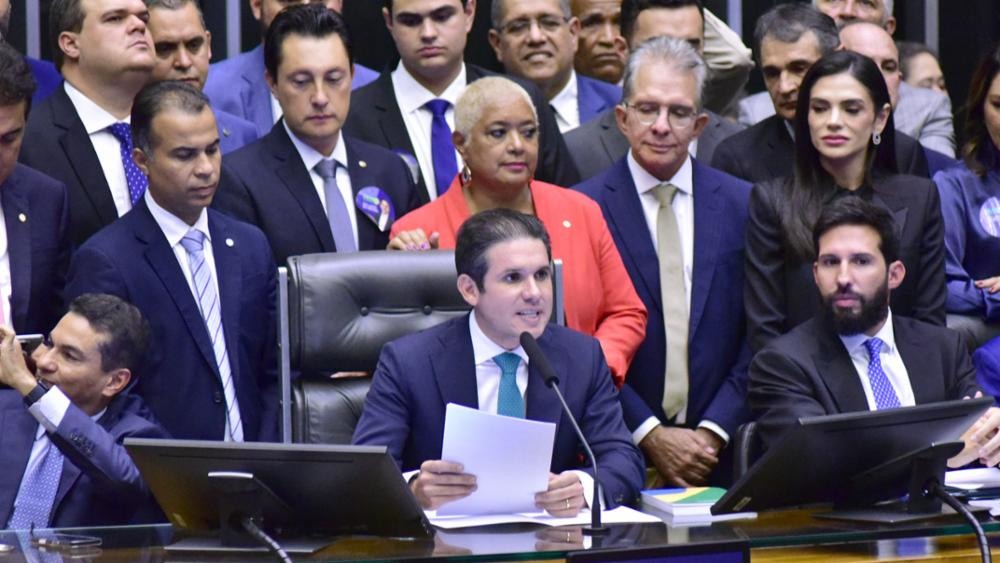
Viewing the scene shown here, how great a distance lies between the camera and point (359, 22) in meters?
7.41

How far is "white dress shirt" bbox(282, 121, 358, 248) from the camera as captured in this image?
505 centimetres

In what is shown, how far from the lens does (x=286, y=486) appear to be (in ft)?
Result: 11.0

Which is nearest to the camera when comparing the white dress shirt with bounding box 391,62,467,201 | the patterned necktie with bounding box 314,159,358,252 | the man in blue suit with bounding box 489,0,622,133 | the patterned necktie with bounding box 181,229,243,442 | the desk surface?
the desk surface

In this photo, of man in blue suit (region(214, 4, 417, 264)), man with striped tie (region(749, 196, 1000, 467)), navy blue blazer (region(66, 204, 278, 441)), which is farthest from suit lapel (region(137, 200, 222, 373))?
man with striped tie (region(749, 196, 1000, 467))

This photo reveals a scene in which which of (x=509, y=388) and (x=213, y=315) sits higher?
(x=213, y=315)

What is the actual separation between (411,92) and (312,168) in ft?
1.86

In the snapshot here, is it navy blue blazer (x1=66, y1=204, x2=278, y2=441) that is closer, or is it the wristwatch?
the wristwatch

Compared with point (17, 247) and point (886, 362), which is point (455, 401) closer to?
point (886, 362)

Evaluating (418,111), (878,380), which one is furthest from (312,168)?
(878,380)

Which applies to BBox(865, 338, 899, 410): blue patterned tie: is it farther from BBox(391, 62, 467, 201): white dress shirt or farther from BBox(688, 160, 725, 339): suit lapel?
BBox(391, 62, 467, 201): white dress shirt

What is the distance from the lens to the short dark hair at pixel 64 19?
5098mm

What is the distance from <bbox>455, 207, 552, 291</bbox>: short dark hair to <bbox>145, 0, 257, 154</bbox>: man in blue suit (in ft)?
4.39

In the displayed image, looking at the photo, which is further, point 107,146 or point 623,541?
point 107,146

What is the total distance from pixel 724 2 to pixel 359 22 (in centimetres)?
164
